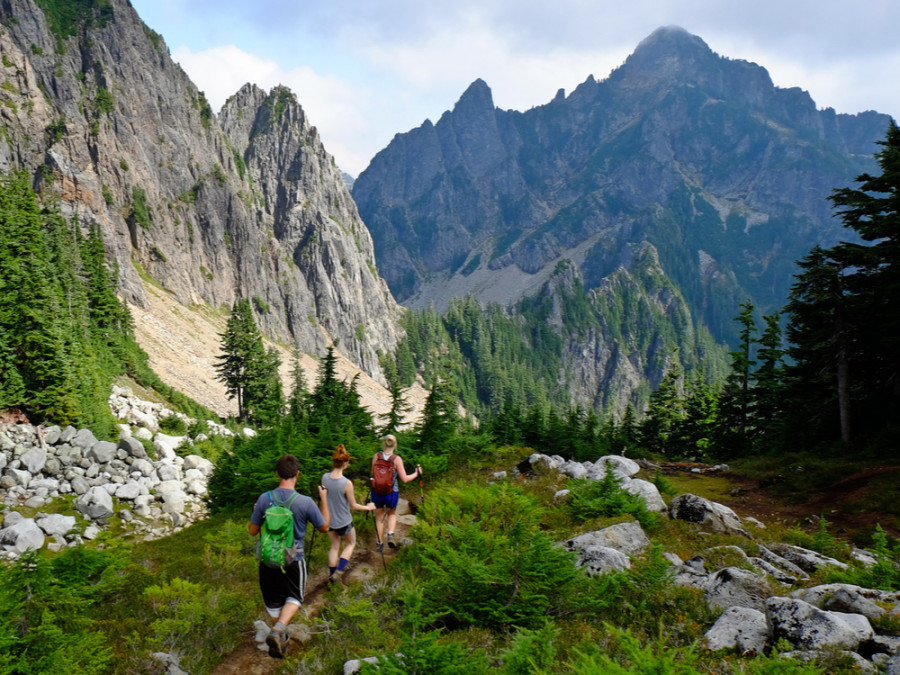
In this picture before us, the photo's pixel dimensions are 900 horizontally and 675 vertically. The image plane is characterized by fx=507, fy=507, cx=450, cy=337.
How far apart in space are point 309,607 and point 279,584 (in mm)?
1974

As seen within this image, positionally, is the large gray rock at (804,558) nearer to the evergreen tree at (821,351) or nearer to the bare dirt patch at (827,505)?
the bare dirt patch at (827,505)

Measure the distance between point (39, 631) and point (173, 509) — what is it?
2835 cm

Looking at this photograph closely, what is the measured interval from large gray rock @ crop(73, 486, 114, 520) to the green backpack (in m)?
27.5

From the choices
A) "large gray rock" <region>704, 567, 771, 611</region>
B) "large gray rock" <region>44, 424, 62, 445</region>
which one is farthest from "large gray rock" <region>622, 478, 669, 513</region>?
"large gray rock" <region>44, 424, 62, 445</region>

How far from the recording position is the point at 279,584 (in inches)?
273

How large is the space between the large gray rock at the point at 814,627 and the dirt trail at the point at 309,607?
6447 millimetres

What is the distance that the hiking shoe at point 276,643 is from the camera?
6741 millimetres

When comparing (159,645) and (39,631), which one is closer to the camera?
(39,631)

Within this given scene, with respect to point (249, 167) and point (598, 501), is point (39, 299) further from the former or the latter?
point (249, 167)

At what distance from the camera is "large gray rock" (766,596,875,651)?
612cm

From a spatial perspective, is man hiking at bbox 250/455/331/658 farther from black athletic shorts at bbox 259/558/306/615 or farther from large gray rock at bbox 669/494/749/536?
large gray rock at bbox 669/494/749/536

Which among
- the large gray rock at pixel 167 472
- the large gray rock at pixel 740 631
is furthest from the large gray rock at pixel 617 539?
the large gray rock at pixel 167 472

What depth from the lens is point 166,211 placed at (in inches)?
4392

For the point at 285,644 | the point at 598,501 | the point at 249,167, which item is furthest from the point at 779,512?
the point at 249,167
